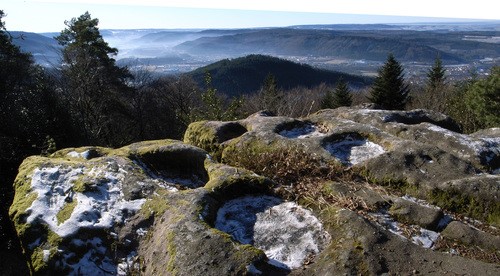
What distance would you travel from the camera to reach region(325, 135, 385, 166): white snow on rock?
7469mm

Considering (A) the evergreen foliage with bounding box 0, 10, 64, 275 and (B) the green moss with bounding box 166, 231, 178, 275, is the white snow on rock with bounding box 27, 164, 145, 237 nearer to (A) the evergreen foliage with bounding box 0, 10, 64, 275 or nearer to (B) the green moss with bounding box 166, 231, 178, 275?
(B) the green moss with bounding box 166, 231, 178, 275

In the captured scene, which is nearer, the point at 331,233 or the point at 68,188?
the point at 331,233

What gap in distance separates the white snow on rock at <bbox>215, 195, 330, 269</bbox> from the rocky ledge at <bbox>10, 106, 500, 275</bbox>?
0.06ft

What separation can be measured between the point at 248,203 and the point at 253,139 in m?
2.51

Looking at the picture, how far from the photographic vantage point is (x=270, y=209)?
5.81 meters

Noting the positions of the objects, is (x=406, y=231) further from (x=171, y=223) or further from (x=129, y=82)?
(x=129, y=82)

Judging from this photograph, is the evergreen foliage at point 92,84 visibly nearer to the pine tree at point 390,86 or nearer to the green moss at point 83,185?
the green moss at point 83,185

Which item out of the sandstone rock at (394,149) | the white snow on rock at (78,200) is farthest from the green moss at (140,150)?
the sandstone rock at (394,149)

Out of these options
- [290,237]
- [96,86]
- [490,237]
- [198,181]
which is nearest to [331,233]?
[290,237]

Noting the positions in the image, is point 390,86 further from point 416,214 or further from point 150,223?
point 150,223

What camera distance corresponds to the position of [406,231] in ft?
16.7

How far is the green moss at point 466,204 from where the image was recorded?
5691mm

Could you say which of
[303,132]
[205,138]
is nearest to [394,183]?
[303,132]

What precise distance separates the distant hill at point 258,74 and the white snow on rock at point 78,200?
352 ft
